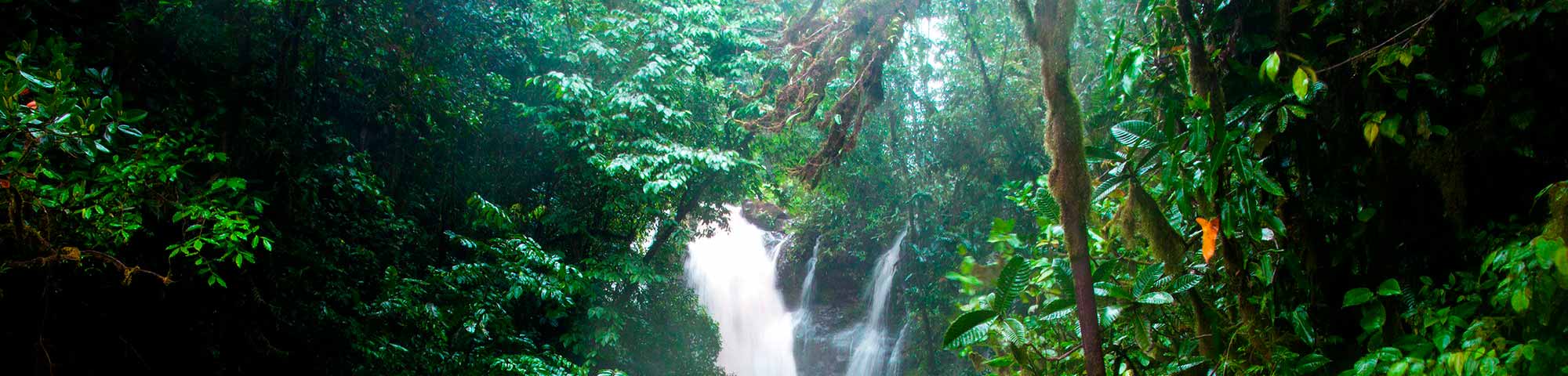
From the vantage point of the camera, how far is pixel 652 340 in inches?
346

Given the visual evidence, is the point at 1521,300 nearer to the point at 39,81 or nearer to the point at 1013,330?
the point at 1013,330

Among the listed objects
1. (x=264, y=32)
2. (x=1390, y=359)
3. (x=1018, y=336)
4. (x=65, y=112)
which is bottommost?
(x=1390, y=359)

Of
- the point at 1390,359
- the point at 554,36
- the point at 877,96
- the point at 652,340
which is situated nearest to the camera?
the point at 1390,359

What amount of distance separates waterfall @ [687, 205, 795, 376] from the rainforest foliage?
315cm

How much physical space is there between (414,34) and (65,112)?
11.8 feet

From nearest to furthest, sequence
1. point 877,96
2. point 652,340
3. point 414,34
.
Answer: point 877,96, point 414,34, point 652,340

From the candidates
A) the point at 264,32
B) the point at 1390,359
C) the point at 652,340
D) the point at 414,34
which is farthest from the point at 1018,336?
the point at 652,340

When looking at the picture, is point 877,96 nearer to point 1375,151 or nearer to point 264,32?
point 1375,151

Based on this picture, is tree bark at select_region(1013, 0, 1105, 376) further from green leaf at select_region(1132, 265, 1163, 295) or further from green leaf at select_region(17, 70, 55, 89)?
green leaf at select_region(17, 70, 55, 89)

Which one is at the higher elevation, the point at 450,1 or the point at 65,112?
the point at 450,1

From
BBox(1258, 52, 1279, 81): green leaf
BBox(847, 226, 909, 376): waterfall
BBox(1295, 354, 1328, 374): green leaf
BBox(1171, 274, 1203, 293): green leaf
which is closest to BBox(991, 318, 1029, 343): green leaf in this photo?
BBox(1171, 274, 1203, 293): green leaf

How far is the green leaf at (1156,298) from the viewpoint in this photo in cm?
218

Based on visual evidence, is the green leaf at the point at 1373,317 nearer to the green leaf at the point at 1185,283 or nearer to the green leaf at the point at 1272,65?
the green leaf at the point at 1185,283

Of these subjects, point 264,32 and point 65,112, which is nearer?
point 65,112
